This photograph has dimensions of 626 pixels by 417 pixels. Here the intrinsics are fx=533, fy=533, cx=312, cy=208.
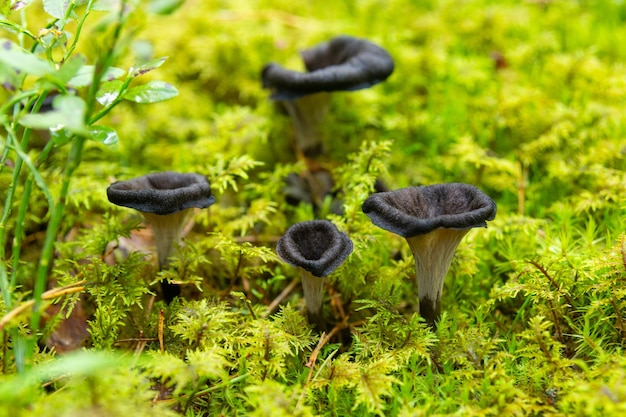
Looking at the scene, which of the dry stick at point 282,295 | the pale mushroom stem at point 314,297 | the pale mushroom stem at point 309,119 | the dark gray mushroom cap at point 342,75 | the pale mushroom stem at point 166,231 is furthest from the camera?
the pale mushroom stem at point 309,119

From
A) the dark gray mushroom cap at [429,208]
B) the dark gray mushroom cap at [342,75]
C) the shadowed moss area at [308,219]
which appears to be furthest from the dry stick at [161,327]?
→ the dark gray mushroom cap at [342,75]

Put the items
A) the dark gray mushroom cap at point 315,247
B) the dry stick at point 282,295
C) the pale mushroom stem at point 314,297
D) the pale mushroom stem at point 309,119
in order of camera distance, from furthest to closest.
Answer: the pale mushroom stem at point 309,119, the dry stick at point 282,295, the pale mushroom stem at point 314,297, the dark gray mushroom cap at point 315,247

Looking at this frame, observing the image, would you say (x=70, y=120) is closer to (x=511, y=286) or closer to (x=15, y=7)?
(x=15, y=7)

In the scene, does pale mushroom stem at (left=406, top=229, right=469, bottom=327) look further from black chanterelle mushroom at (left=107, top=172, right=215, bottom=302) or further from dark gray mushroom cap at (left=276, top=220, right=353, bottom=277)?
black chanterelle mushroom at (left=107, top=172, right=215, bottom=302)

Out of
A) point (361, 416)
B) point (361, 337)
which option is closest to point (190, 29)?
point (361, 337)

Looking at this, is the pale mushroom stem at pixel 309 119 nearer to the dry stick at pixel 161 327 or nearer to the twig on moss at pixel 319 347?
the twig on moss at pixel 319 347

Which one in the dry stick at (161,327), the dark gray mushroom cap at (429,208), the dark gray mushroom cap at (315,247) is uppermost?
the dark gray mushroom cap at (429,208)

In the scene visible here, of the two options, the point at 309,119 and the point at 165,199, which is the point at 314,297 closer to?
the point at 165,199

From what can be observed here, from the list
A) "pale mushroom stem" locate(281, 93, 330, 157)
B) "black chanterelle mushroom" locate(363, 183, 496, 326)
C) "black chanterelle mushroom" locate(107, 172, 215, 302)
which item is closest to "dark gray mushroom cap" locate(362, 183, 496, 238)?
"black chanterelle mushroom" locate(363, 183, 496, 326)
